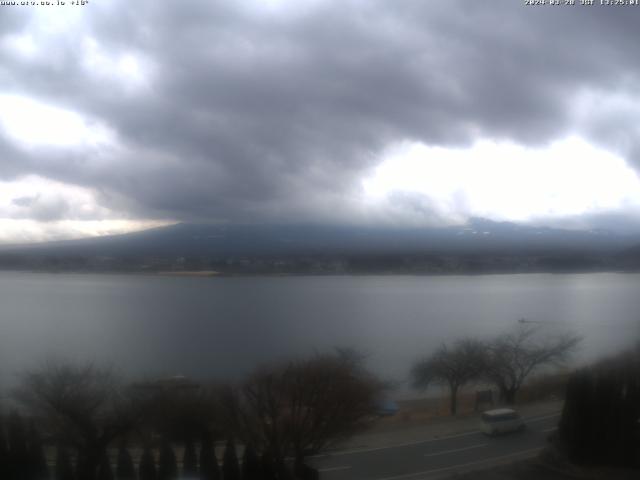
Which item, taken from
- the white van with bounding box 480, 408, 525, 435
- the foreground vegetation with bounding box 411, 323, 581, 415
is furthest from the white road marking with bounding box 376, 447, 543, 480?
the foreground vegetation with bounding box 411, 323, 581, 415

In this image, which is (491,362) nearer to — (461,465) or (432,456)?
(432,456)

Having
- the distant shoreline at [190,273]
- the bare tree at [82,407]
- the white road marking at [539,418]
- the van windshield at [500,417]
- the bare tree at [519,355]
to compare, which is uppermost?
the distant shoreline at [190,273]

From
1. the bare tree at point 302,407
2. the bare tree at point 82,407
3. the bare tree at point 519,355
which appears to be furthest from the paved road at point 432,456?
the bare tree at point 82,407

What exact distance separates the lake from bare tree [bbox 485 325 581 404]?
43cm

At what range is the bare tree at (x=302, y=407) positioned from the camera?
5789mm

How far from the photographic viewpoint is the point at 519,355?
9.55 meters

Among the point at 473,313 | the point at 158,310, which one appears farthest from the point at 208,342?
the point at 473,313

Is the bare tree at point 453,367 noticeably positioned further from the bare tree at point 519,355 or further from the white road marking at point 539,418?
the white road marking at point 539,418

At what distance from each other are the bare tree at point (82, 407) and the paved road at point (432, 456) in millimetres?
2168

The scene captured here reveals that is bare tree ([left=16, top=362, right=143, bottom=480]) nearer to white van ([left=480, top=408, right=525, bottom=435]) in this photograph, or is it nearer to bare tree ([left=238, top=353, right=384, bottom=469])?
bare tree ([left=238, top=353, right=384, bottom=469])

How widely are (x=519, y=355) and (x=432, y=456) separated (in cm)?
437

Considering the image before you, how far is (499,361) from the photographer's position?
361 inches

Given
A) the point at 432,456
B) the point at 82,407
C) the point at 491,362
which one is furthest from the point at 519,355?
the point at 82,407

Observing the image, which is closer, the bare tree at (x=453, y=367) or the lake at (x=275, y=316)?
the bare tree at (x=453, y=367)
